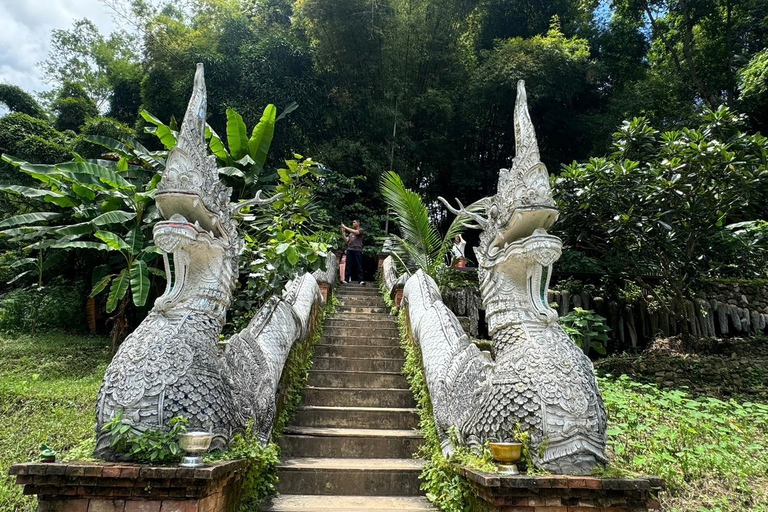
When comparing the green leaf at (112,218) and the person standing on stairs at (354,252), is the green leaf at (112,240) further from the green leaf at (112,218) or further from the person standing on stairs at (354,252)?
the person standing on stairs at (354,252)

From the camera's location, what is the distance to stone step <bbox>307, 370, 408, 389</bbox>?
170 inches

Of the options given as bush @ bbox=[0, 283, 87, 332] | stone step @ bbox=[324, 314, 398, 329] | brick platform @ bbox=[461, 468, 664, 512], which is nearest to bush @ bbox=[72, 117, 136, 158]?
bush @ bbox=[0, 283, 87, 332]

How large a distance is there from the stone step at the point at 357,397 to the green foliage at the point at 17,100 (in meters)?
15.0

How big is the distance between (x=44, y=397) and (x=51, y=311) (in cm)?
379

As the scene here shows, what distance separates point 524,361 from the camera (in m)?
2.55

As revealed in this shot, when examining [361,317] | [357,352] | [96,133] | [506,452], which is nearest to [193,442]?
[506,452]

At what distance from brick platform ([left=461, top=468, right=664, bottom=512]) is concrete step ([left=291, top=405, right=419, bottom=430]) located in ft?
5.47

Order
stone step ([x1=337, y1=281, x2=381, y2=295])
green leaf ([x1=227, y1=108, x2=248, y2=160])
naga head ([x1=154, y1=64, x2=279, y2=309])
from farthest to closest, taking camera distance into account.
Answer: stone step ([x1=337, y1=281, x2=381, y2=295]) → green leaf ([x1=227, y1=108, x2=248, y2=160]) → naga head ([x1=154, y1=64, x2=279, y2=309])

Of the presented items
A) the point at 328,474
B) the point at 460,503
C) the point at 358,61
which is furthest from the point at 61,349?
the point at 358,61

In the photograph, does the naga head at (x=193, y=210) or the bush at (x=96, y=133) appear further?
the bush at (x=96, y=133)

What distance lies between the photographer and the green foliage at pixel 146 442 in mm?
2021

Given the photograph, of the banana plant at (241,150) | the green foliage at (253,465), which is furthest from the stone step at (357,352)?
the banana plant at (241,150)

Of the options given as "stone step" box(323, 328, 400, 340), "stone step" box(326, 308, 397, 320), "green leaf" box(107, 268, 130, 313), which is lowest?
"stone step" box(323, 328, 400, 340)

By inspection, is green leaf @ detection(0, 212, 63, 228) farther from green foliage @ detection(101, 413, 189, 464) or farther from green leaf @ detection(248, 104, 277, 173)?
green foliage @ detection(101, 413, 189, 464)
